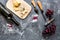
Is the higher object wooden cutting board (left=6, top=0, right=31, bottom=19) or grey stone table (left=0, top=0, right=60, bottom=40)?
wooden cutting board (left=6, top=0, right=31, bottom=19)

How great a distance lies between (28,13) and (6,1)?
0.66 ft

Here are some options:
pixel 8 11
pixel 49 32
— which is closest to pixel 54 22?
pixel 49 32

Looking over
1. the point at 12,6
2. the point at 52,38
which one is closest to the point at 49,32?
the point at 52,38

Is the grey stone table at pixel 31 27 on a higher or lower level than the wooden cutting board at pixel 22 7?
lower

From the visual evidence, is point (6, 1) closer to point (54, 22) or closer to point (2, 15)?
point (2, 15)

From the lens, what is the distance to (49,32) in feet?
15.0

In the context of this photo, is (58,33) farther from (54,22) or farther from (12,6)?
(12,6)

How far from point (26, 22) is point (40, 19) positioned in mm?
117

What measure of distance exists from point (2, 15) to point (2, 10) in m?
0.05

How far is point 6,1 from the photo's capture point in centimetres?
454

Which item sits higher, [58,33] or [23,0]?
[23,0]

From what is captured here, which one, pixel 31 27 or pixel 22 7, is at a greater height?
pixel 22 7

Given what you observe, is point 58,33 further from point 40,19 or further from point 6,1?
point 6,1

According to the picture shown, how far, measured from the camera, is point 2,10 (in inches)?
177
